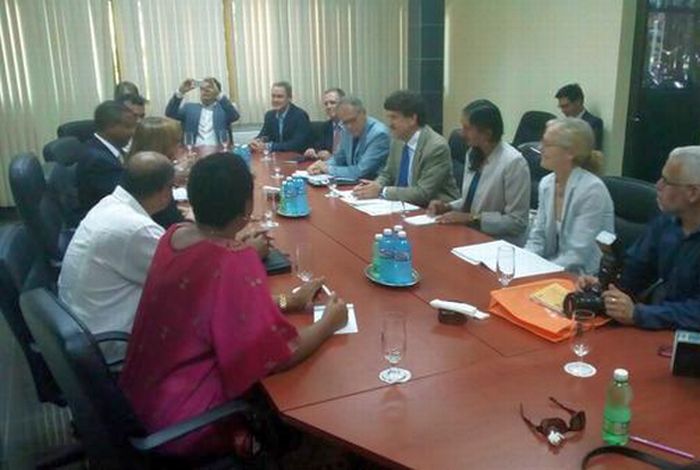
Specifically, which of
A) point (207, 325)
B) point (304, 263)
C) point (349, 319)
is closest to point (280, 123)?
point (304, 263)

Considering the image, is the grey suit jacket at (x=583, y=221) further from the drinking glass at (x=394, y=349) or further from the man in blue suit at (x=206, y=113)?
the man in blue suit at (x=206, y=113)

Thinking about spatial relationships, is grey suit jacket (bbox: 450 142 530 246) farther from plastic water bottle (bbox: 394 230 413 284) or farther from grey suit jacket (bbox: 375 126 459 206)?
plastic water bottle (bbox: 394 230 413 284)

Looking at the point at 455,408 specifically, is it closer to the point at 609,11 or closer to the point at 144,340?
the point at 144,340

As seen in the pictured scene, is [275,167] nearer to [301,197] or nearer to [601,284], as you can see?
[301,197]

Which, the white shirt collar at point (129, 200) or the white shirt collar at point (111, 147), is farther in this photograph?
the white shirt collar at point (111, 147)

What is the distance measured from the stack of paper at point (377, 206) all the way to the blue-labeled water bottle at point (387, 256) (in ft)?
3.34

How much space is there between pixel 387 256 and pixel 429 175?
1.46 m

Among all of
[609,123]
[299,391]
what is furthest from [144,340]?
[609,123]

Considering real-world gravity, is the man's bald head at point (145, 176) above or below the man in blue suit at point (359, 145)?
above

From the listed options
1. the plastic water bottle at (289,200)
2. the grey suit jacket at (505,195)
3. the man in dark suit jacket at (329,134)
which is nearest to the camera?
the grey suit jacket at (505,195)

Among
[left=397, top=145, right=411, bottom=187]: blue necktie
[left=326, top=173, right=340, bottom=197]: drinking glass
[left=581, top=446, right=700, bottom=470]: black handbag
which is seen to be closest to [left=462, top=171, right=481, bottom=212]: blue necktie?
[left=397, top=145, right=411, bottom=187]: blue necktie

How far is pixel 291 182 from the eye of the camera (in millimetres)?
3186

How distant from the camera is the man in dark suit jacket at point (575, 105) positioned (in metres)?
4.92

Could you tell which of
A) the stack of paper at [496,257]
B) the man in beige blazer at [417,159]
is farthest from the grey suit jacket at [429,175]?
the stack of paper at [496,257]
